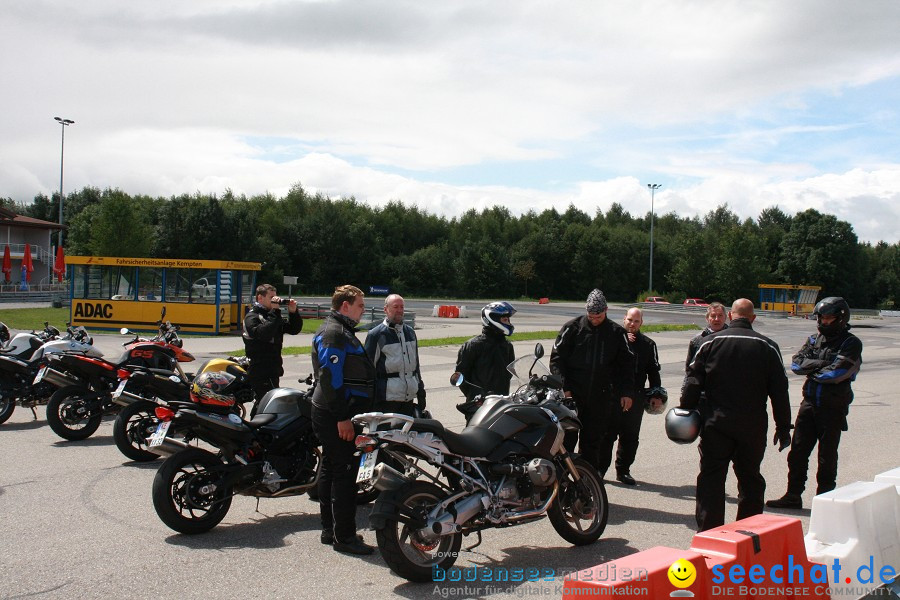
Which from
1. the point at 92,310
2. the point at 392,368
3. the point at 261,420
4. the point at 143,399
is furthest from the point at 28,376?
the point at 92,310

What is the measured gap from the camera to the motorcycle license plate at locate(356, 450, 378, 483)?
4.71 m

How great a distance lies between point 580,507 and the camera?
5.54 m

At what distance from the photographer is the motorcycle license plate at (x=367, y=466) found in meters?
4.71

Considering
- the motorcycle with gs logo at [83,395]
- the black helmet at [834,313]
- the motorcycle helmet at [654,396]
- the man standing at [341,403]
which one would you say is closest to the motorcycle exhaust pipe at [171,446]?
the man standing at [341,403]

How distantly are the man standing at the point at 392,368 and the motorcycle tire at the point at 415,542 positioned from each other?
5.14 feet

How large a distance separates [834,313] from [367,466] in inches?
160

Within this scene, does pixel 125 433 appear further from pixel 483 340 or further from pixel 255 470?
pixel 483 340

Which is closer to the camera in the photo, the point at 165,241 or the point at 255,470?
the point at 255,470

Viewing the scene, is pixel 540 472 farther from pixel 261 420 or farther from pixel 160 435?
pixel 160 435

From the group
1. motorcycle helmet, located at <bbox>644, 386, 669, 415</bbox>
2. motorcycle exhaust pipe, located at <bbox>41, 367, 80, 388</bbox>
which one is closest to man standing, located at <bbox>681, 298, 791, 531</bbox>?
motorcycle helmet, located at <bbox>644, 386, 669, 415</bbox>

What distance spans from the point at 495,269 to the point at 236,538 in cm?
8202

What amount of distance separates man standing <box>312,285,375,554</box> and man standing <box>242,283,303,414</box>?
2.94 meters

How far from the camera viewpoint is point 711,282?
8238 centimetres

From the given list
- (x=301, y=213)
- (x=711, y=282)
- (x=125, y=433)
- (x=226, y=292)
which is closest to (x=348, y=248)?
(x=301, y=213)
